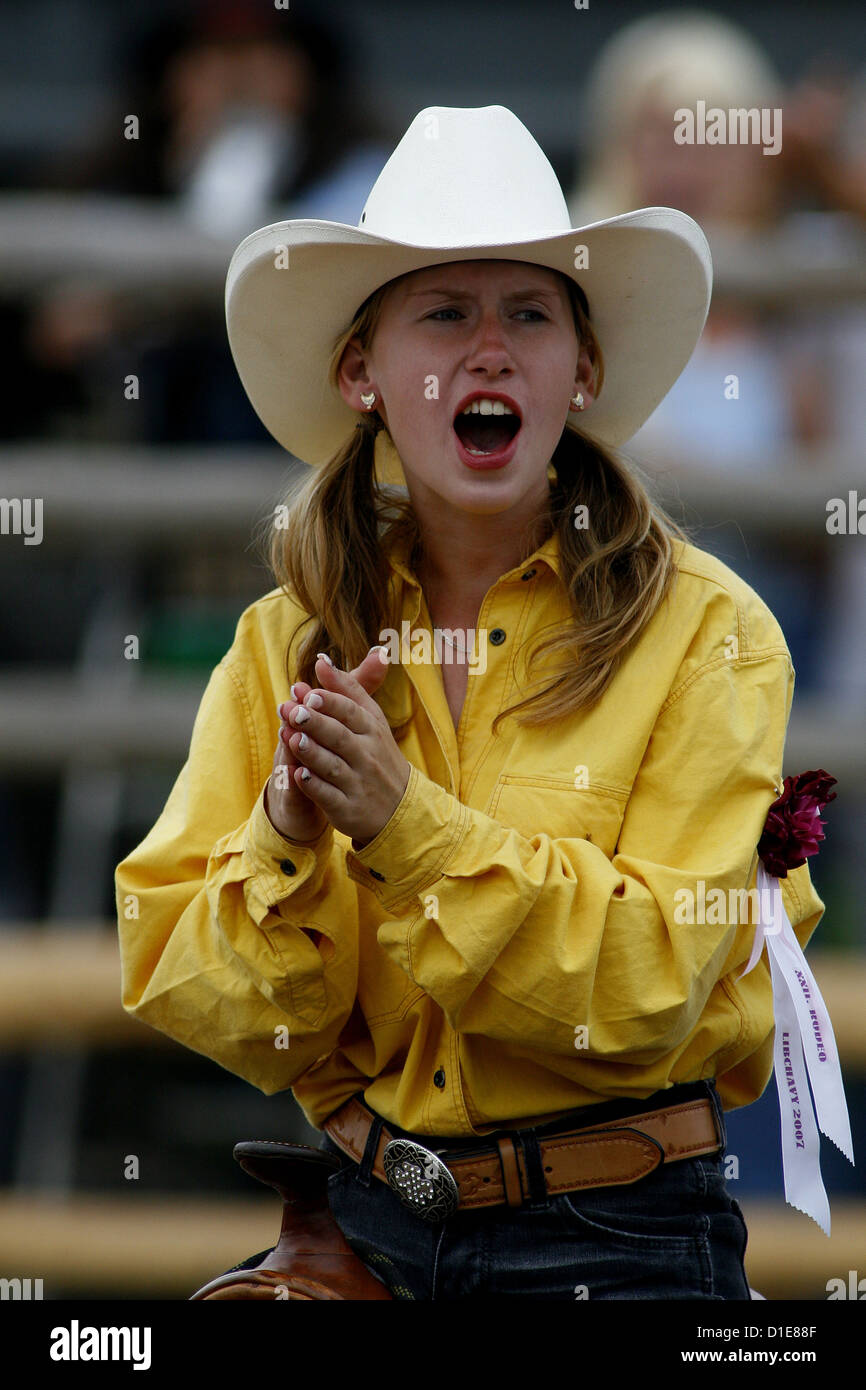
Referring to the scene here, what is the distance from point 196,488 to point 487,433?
3.12 m

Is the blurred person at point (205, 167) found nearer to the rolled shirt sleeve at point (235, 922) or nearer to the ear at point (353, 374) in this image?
the ear at point (353, 374)

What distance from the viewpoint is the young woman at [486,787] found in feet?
7.59

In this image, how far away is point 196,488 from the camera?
564cm

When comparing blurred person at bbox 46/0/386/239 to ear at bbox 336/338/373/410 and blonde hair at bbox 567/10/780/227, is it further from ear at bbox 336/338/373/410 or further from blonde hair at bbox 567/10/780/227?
ear at bbox 336/338/373/410

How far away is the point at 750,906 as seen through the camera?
2.51 meters

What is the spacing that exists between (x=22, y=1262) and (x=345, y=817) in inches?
131

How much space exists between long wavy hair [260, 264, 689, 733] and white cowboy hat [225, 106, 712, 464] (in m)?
0.05

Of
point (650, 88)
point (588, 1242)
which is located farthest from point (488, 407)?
point (650, 88)

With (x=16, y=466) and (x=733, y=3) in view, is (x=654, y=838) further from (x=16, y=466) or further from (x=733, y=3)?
(x=733, y=3)

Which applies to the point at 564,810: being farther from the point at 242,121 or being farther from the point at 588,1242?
the point at 242,121

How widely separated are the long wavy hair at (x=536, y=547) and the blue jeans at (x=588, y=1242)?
56 cm

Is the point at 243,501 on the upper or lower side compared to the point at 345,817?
upper

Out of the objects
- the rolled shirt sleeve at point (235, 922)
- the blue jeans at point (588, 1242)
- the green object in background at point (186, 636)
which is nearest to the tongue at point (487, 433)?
the rolled shirt sleeve at point (235, 922)
